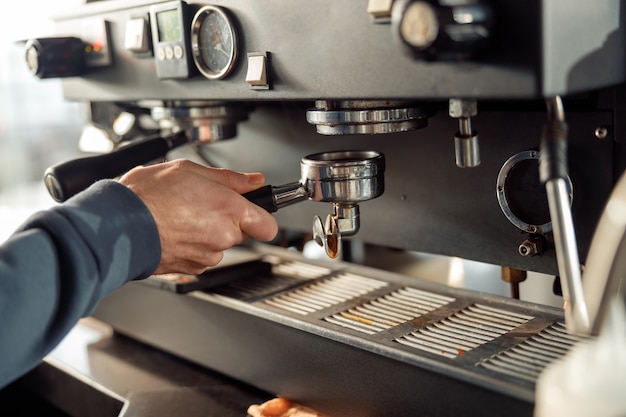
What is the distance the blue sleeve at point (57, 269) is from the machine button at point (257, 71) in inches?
8.0

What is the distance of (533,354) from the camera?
67 centimetres

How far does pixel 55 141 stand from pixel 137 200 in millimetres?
5177

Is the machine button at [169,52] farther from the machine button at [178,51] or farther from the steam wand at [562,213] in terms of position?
the steam wand at [562,213]

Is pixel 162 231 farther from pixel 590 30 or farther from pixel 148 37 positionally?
pixel 590 30

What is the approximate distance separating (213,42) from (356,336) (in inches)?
15.4

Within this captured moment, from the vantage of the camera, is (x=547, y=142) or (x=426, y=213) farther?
(x=426, y=213)

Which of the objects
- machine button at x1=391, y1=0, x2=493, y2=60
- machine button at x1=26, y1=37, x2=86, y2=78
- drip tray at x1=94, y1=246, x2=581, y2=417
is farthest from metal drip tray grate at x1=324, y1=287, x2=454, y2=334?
machine button at x1=26, y1=37, x2=86, y2=78

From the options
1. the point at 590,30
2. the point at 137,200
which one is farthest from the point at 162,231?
the point at 590,30

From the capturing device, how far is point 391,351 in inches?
27.2

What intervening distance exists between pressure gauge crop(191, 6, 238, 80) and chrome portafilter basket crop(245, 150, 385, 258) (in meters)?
0.15

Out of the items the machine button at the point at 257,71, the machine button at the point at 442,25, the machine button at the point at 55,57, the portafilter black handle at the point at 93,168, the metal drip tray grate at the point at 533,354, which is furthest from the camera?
the machine button at the point at 55,57

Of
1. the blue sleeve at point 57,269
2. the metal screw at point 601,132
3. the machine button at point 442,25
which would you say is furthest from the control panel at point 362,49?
the blue sleeve at point 57,269

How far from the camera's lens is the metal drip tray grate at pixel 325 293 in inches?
34.1

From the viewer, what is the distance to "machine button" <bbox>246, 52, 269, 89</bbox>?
2.41 ft
